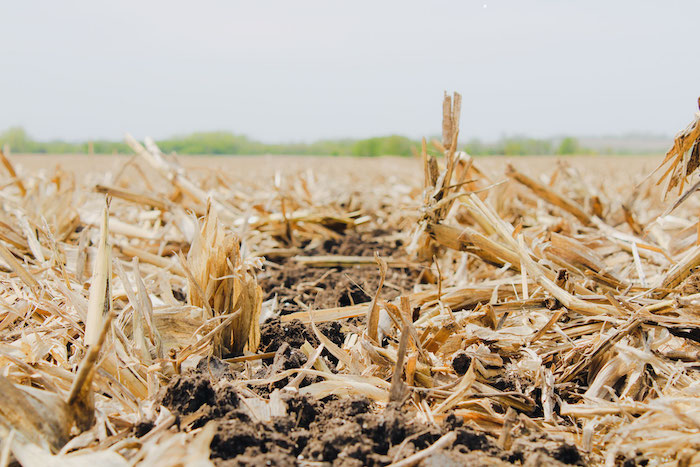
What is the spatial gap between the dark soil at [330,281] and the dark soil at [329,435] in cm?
73

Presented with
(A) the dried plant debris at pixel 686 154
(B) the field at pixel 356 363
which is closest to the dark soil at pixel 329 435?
(B) the field at pixel 356 363

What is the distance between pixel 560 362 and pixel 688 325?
38 cm

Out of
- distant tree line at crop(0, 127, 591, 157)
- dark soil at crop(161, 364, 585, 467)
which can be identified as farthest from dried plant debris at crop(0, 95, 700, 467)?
distant tree line at crop(0, 127, 591, 157)

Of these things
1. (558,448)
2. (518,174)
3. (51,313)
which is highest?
(518,174)

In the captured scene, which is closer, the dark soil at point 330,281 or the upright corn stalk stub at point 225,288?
the upright corn stalk stub at point 225,288

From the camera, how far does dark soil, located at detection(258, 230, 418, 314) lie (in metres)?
2.34

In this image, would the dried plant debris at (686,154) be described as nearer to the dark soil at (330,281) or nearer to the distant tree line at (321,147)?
the dark soil at (330,281)

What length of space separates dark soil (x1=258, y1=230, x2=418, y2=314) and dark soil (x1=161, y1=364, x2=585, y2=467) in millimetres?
733

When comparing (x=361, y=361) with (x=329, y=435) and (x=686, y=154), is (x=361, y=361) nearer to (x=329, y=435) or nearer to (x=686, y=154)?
(x=329, y=435)

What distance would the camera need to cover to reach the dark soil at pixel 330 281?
2.34 meters

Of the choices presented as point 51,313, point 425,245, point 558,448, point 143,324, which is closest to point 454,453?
point 558,448

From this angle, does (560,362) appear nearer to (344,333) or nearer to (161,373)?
(344,333)

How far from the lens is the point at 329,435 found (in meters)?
1.12

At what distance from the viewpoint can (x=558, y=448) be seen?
112cm
